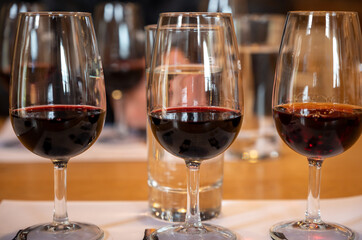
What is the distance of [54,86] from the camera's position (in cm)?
80

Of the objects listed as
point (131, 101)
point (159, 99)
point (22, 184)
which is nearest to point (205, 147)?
point (159, 99)

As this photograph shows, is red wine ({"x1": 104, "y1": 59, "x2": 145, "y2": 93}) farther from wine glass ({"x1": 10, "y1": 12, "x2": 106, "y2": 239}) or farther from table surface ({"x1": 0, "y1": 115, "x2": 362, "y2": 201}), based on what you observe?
wine glass ({"x1": 10, "y1": 12, "x2": 106, "y2": 239})

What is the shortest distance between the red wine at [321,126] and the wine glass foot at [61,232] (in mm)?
323

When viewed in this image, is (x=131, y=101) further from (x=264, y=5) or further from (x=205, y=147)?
(x=264, y=5)

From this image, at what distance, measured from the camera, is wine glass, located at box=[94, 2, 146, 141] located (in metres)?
1.57

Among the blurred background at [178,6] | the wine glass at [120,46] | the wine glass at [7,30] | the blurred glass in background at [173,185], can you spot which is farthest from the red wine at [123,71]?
the blurred background at [178,6]

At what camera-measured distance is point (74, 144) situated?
817mm

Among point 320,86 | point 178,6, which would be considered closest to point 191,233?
point 320,86

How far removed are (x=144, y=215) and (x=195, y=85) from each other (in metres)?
0.27

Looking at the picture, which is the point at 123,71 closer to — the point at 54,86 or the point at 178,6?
the point at 54,86

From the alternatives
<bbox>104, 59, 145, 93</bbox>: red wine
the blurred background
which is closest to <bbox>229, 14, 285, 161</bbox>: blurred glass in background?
<bbox>104, 59, 145, 93</bbox>: red wine

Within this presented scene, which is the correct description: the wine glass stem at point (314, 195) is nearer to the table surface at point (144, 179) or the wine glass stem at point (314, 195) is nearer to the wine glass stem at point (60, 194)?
the table surface at point (144, 179)

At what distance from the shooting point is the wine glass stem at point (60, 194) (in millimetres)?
839

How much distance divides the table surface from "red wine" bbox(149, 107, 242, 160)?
0.87ft
